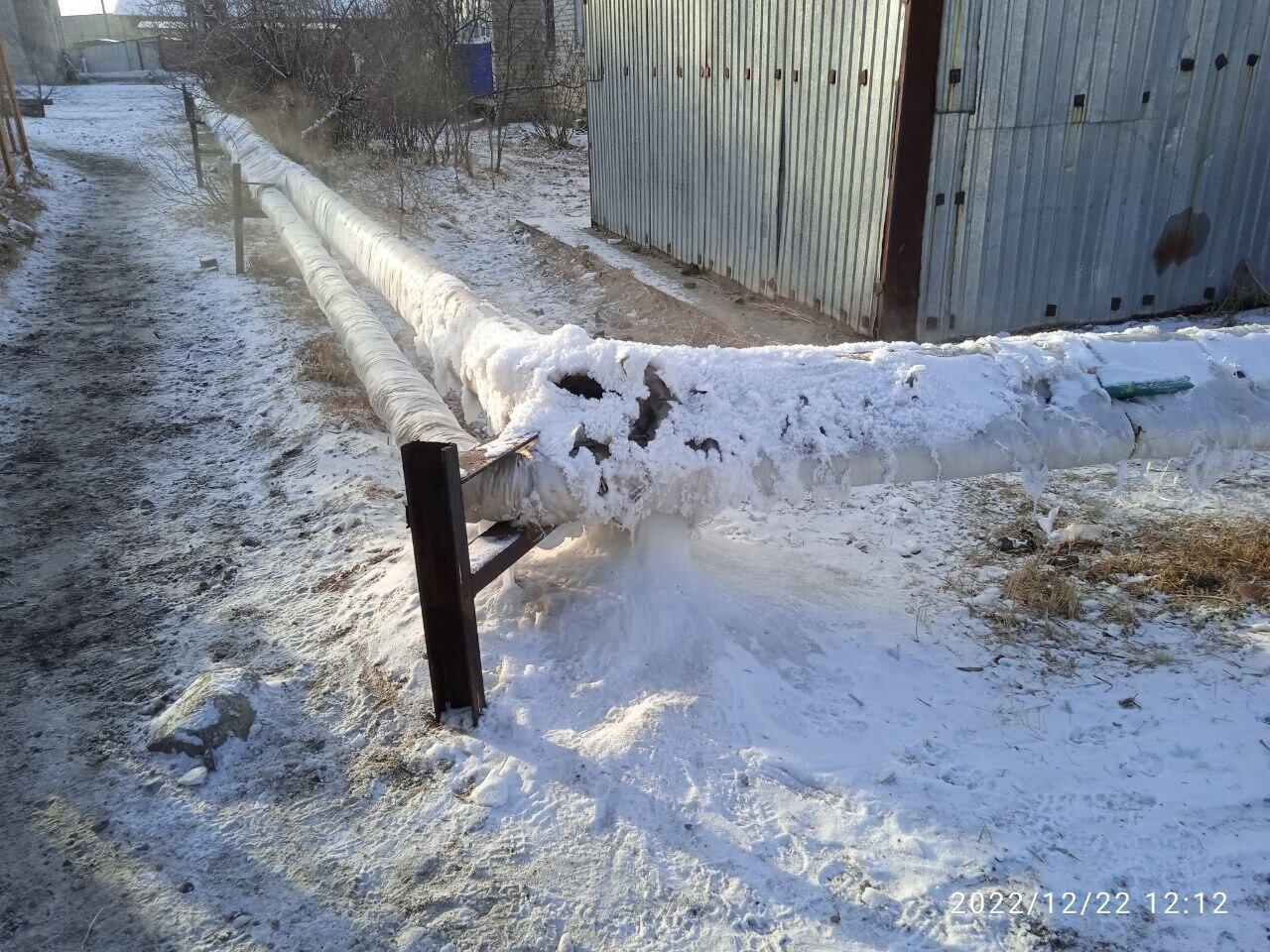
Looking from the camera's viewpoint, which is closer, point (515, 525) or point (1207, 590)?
point (515, 525)

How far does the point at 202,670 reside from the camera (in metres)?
3.32

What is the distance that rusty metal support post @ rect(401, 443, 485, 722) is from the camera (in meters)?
2.60

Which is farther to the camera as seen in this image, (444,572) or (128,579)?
(128,579)

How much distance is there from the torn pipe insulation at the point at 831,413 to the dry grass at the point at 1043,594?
48 cm

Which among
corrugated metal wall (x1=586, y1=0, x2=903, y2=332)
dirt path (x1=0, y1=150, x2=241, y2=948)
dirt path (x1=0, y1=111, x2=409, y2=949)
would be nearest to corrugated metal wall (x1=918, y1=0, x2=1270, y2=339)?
corrugated metal wall (x1=586, y1=0, x2=903, y2=332)

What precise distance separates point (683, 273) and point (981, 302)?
3.41 metres

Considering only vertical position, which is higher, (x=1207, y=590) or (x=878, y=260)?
(x=878, y=260)

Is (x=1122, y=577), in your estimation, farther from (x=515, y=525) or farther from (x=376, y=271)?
(x=376, y=271)

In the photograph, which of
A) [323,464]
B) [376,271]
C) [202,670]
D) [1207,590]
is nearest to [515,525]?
[202,670]

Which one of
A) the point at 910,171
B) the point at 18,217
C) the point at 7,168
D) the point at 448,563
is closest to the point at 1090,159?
the point at 910,171

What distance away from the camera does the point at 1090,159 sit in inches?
241

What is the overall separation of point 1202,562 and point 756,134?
5223 mm

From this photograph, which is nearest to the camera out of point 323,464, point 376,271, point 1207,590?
point 1207,590

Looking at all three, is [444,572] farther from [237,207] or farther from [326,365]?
[237,207]
